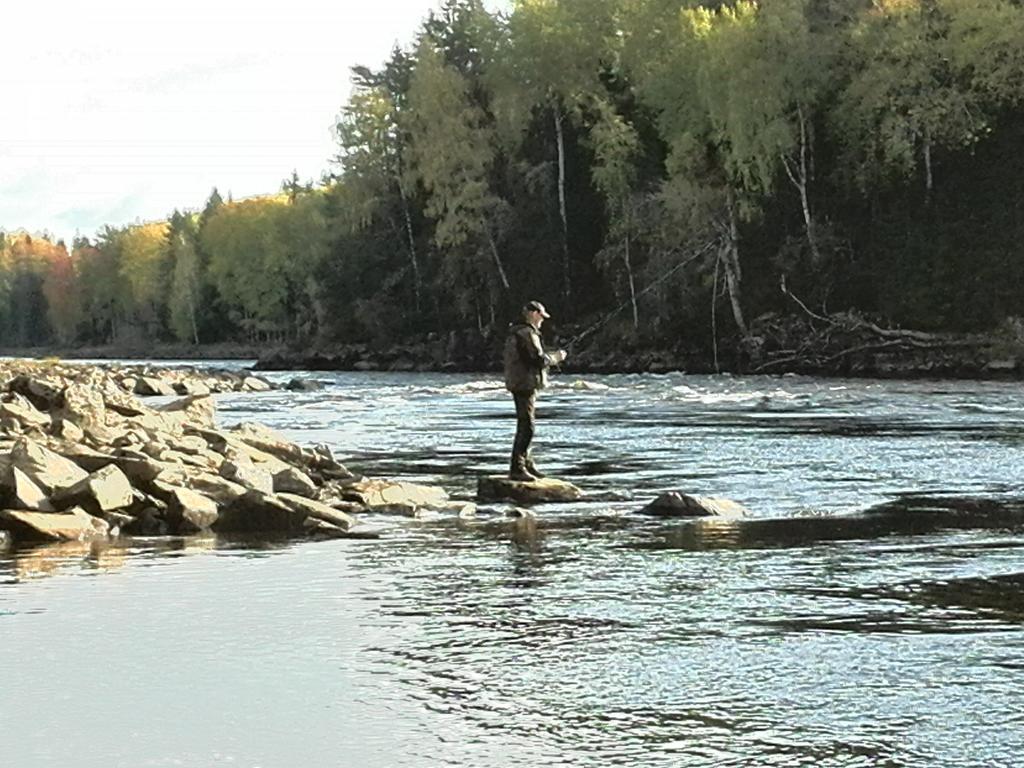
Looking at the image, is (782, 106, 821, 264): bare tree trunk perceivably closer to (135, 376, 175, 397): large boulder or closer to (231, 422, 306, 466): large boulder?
(135, 376, 175, 397): large boulder

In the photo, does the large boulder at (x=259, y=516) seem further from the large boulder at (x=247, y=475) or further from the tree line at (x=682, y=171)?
the tree line at (x=682, y=171)

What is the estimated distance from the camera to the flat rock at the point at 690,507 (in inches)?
522

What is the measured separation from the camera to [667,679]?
22.5 ft

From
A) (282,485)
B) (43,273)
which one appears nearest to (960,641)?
(282,485)

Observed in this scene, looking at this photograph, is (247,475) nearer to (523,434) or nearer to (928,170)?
(523,434)

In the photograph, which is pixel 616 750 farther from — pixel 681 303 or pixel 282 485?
pixel 681 303

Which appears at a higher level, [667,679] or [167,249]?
[167,249]

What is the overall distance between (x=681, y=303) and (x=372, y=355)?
1955 centimetres

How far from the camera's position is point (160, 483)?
1330 centimetres

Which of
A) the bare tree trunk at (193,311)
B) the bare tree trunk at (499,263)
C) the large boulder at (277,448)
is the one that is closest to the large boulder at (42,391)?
the large boulder at (277,448)

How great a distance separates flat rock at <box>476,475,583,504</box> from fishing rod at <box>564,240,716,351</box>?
40334 millimetres

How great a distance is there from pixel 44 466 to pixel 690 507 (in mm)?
5660

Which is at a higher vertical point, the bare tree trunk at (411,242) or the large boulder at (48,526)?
the bare tree trunk at (411,242)

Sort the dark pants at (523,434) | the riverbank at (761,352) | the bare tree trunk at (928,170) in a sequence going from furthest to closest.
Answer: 1. the bare tree trunk at (928,170)
2. the riverbank at (761,352)
3. the dark pants at (523,434)
